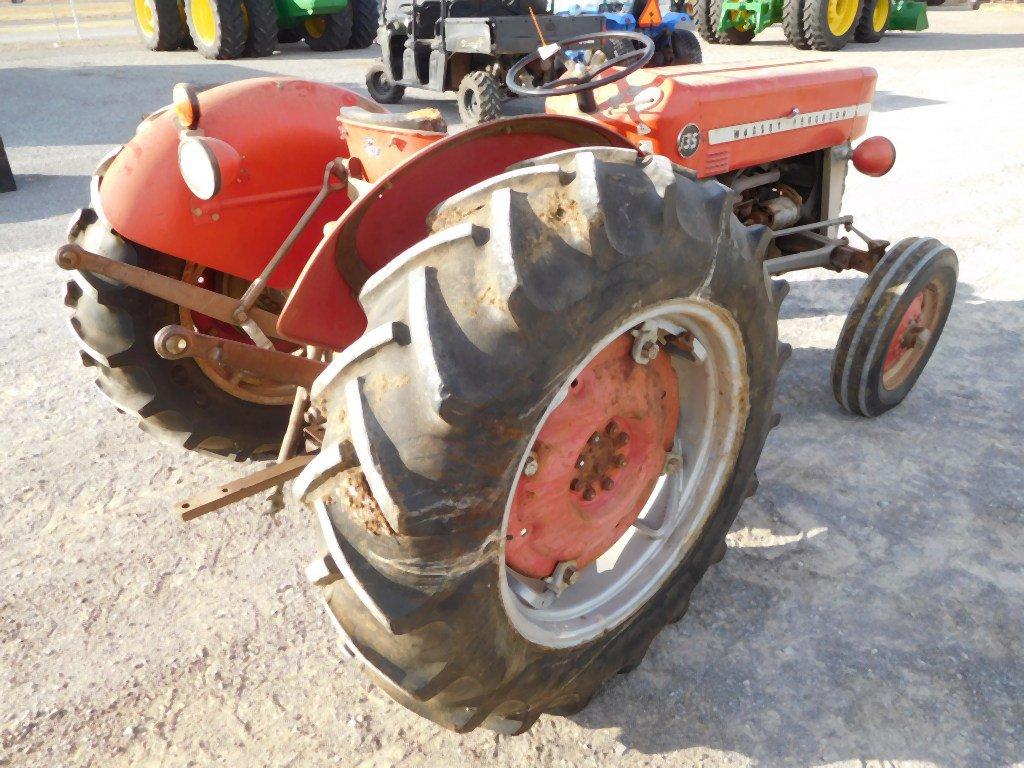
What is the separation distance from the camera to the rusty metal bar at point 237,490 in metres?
1.71

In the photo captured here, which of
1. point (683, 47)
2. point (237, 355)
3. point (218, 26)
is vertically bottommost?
point (237, 355)

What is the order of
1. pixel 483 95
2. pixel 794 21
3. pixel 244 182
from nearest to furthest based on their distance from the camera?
1. pixel 244 182
2. pixel 483 95
3. pixel 794 21

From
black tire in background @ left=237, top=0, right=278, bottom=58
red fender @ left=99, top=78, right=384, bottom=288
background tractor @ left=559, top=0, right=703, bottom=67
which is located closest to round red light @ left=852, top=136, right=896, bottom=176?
red fender @ left=99, top=78, right=384, bottom=288

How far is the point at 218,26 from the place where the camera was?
1072 cm

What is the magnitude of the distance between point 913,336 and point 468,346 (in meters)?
2.32

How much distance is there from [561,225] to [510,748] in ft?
3.72

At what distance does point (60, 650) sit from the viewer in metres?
2.00

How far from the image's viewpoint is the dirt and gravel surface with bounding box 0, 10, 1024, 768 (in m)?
1.76

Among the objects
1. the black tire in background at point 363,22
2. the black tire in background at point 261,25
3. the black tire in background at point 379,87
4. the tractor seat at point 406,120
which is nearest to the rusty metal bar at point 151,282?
the tractor seat at point 406,120

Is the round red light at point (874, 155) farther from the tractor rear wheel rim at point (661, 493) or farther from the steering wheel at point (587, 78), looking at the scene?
the tractor rear wheel rim at point (661, 493)

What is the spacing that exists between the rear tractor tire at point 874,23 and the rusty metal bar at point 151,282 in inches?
562

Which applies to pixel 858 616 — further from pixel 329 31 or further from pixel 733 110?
pixel 329 31

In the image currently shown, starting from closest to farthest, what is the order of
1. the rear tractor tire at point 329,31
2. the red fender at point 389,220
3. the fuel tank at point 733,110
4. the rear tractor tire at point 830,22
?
1. the red fender at point 389,220
2. the fuel tank at point 733,110
3. the rear tractor tire at point 830,22
4. the rear tractor tire at point 329,31

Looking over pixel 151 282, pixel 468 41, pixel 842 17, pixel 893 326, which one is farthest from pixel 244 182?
pixel 842 17
